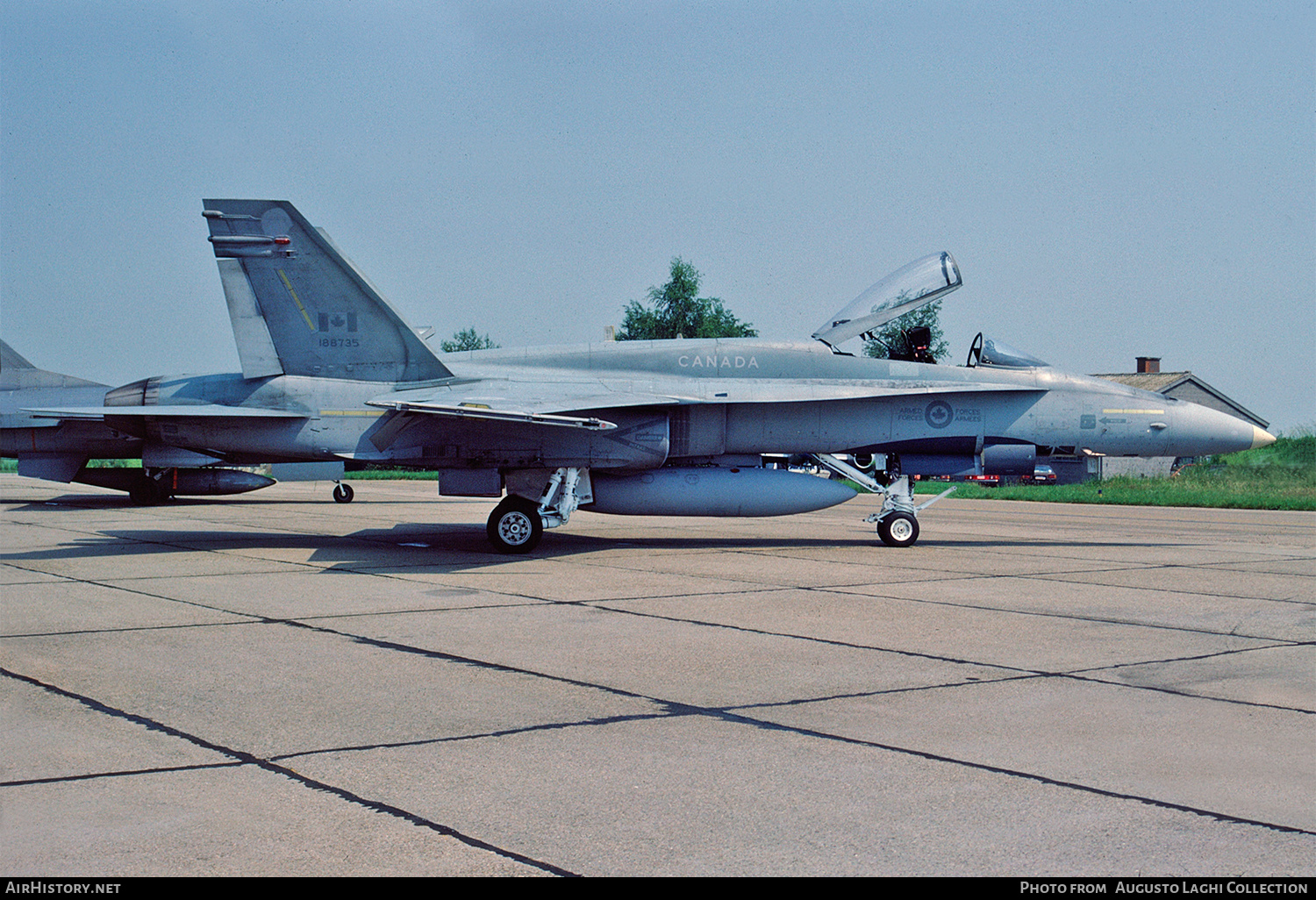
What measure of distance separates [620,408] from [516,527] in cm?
194

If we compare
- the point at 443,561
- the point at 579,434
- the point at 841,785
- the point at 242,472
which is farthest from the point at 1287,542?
the point at 242,472

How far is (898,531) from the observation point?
49.4ft

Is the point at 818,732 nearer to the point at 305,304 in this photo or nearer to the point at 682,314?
the point at 305,304

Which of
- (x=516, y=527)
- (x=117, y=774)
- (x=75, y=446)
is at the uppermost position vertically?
(x=75, y=446)

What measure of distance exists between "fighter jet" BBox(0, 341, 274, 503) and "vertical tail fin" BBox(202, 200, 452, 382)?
237 inches

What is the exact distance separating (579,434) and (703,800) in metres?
9.48

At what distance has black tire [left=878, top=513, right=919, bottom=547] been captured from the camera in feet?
49.2

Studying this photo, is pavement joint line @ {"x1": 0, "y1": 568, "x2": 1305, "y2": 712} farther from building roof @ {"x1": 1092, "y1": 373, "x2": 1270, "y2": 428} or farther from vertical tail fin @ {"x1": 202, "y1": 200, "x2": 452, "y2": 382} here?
building roof @ {"x1": 1092, "y1": 373, "x2": 1270, "y2": 428}

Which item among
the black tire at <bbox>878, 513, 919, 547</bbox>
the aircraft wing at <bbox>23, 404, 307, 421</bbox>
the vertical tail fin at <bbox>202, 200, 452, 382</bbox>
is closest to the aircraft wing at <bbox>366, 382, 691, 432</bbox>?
the vertical tail fin at <bbox>202, 200, 452, 382</bbox>

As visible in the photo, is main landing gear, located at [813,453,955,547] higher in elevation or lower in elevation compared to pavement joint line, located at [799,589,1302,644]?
higher

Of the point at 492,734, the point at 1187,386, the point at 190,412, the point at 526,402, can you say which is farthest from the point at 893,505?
the point at 1187,386

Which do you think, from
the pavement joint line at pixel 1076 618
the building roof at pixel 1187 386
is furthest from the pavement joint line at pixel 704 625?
the building roof at pixel 1187 386

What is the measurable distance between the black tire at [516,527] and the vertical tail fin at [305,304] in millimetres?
1961
